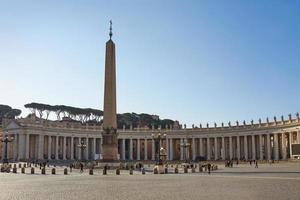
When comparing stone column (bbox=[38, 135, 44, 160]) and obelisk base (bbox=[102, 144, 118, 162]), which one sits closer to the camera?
obelisk base (bbox=[102, 144, 118, 162])

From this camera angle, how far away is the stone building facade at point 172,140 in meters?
81.3

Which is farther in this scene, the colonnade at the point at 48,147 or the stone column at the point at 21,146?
the colonnade at the point at 48,147

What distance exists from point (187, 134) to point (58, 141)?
28277 millimetres

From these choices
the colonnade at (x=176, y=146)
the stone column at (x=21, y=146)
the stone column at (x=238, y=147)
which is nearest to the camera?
the colonnade at (x=176, y=146)

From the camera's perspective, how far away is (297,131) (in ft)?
247

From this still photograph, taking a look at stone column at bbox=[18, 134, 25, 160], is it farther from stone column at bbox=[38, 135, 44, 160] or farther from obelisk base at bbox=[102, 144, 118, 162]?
obelisk base at bbox=[102, 144, 118, 162]

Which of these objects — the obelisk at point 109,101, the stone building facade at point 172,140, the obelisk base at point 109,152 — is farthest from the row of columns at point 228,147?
the obelisk at point 109,101

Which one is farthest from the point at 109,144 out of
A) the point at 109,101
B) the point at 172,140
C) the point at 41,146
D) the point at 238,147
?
the point at 172,140

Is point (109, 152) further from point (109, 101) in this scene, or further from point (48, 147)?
point (48, 147)

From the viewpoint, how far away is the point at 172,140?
9681cm

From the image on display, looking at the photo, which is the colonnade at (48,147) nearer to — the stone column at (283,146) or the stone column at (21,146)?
the stone column at (21,146)

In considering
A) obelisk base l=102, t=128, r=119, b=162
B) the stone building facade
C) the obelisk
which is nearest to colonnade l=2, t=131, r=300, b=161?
the stone building facade

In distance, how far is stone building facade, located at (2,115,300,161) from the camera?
8131 centimetres

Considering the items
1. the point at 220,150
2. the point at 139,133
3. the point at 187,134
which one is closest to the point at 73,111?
the point at 139,133
